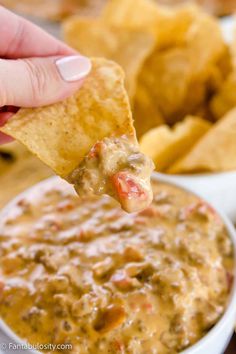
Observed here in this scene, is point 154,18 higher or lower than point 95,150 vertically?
lower

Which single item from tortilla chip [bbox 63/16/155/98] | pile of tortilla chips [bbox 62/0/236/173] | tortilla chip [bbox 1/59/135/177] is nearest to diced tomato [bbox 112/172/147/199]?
tortilla chip [bbox 1/59/135/177]

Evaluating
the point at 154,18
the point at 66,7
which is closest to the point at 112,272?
the point at 154,18

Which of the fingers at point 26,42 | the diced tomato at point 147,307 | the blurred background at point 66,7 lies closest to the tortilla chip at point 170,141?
the fingers at point 26,42

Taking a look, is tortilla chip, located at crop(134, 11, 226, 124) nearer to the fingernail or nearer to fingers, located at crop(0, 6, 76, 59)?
fingers, located at crop(0, 6, 76, 59)

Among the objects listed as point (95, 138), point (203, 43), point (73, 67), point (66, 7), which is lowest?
point (66, 7)

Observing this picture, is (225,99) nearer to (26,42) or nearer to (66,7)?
(26,42)

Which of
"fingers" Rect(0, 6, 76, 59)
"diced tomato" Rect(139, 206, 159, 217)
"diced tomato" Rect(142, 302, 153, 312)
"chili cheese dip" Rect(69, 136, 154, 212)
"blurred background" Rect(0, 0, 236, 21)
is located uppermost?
"fingers" Rect(0, 6, 76, 59)

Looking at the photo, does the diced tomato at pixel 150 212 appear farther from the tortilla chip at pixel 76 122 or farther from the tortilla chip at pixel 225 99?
the tortilla chip at pixel 225 99
